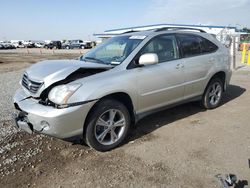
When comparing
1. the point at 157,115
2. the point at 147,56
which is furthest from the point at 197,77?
A: the point at 147,56

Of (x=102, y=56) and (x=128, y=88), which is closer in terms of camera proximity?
(x=128, y=88)

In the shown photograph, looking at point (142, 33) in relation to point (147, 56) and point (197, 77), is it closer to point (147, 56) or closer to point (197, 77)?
point (147, 56)

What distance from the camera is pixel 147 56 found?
4426 millimetres

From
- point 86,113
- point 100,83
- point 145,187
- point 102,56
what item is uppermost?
point 102,56

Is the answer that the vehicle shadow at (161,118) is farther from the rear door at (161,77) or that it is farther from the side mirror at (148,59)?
the side mirror at (148,59)

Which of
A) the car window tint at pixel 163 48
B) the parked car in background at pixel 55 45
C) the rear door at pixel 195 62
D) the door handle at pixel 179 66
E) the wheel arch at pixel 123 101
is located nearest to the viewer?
the wheel arch at pixel 123 101

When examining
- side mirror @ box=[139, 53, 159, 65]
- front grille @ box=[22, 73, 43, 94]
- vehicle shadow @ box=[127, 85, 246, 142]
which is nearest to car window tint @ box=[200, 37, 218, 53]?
vehicle shadow @ box=[127, 85, 246, 142]

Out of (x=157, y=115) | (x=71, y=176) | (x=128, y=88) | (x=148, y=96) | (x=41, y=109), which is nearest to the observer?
(x=71, y=176)

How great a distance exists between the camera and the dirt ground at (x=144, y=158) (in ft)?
11.4

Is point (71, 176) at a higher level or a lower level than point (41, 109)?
lower

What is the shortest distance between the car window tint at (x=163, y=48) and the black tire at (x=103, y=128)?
105 centimetres

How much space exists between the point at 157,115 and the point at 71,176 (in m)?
2.81

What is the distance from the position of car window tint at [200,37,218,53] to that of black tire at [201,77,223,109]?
64 centimetres

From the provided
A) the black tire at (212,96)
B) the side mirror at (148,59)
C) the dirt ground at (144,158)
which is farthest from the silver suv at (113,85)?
the dirt ground at (144,158)
